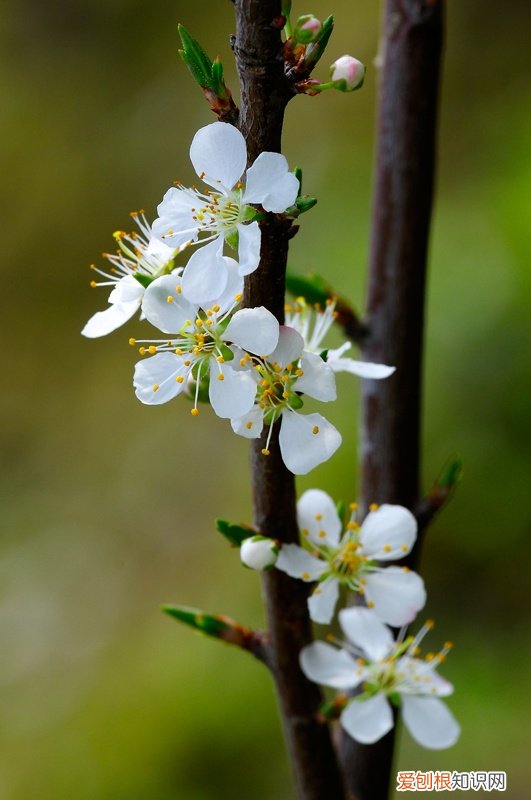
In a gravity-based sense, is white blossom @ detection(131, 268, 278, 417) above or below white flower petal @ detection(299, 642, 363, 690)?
above

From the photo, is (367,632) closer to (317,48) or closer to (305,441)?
(305,441)

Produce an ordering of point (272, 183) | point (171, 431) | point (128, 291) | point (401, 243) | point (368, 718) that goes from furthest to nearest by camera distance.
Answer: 1. point (171, 431)
2. point (401, 243)
3. point (368, 718)
4. point (128, 291)
5. point (272, 183)

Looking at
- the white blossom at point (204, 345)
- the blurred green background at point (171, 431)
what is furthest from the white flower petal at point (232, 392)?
the blurred green background at point (171, 431)

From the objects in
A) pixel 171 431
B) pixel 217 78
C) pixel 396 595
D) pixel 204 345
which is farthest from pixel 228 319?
pixel 171 431

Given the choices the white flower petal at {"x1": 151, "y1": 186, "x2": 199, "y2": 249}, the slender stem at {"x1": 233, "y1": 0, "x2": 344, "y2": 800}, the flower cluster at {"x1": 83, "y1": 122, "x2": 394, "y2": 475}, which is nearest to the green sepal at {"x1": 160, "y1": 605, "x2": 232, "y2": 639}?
the slender stem at {"x1": 233, "y1": 0, "x2": 344, "y2": 800}

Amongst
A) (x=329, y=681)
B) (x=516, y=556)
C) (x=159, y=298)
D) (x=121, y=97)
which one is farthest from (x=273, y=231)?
(x=121, y=97)

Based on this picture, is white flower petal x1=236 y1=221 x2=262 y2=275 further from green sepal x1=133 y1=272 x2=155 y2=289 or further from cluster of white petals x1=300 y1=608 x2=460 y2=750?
cluster of white petals x1=300 y1=608 x2=460 y2=750
